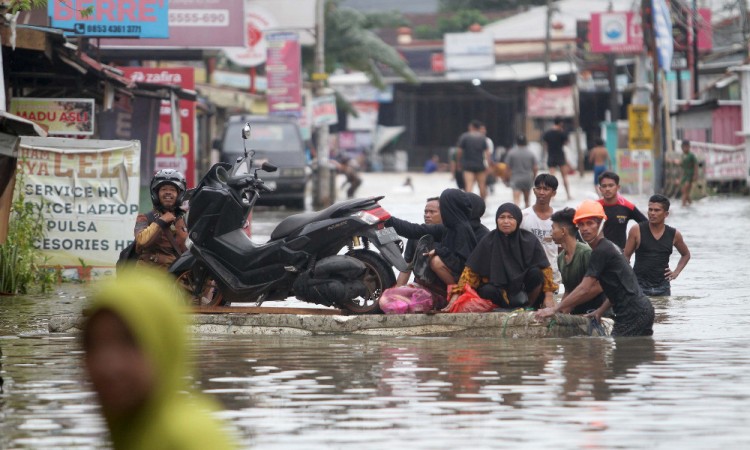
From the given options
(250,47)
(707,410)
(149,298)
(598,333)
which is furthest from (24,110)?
(250,47)

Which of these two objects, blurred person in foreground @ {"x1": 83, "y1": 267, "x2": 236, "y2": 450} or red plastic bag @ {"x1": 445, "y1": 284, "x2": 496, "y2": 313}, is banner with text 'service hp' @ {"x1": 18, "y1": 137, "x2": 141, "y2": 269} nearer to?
red plastic bag @ {"x1": 445, "y1": 284, "x2": 496, "y2": 313}

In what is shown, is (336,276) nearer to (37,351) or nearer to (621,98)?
(37,351)

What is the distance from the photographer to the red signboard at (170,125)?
22.7 meters

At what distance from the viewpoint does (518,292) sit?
11359 mm

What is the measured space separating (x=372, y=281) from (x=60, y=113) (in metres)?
6.87

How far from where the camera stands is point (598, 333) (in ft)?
36.6

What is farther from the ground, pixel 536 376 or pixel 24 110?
pixel 24 110

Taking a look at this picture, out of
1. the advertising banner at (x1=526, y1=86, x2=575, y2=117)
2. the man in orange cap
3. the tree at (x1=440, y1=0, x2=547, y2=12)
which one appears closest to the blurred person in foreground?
the man in orange cap

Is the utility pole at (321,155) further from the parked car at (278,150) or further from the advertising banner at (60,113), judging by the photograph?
the advertising banner at (60,113)

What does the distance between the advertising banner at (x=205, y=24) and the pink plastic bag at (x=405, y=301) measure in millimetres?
15959

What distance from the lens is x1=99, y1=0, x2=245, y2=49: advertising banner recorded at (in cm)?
2689

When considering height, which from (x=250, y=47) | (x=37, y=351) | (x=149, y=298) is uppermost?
(x=250, y=47)

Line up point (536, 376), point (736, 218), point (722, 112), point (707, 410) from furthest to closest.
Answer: point (722, 112), point (736, 218), point (536, 376), point (707, 410)

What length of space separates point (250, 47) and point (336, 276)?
83.4 ft
